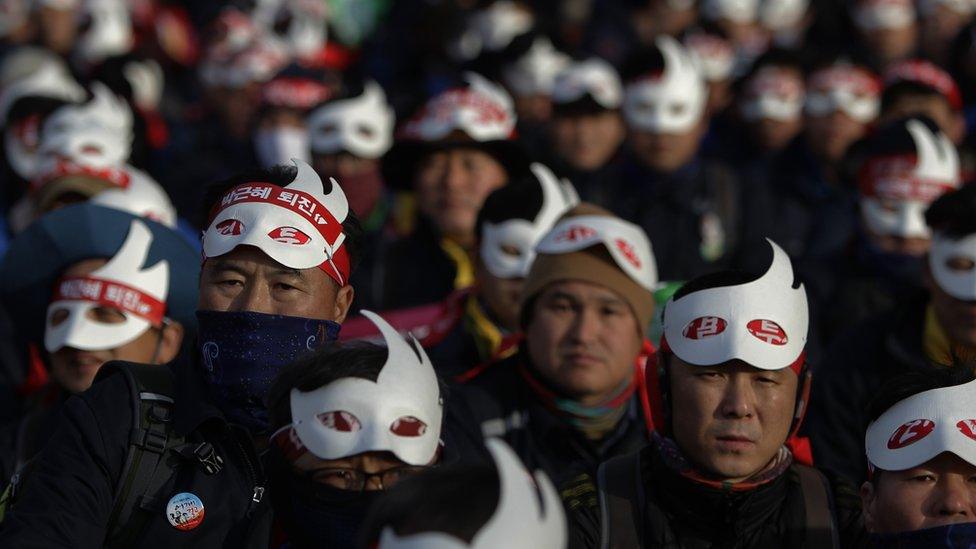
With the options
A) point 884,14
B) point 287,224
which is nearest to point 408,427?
point 287,224

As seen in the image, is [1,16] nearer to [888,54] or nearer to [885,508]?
[888,54]

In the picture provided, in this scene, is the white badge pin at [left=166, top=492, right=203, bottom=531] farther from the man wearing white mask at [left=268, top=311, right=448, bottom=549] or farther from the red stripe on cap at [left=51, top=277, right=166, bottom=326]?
the red stripe on cap at [left=51, top=277, right=166, bottom=326]

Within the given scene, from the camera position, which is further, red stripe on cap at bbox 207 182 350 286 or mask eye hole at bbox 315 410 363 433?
red stripe on cap at bbox 207 182 350 286

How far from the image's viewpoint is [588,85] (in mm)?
11328

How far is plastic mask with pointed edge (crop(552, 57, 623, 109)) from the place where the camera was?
11.3m

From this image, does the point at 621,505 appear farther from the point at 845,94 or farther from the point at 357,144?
the point at 845,94

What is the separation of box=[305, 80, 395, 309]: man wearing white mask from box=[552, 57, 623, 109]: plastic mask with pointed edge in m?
1.26

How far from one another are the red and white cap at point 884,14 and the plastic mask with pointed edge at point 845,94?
2.02 metres

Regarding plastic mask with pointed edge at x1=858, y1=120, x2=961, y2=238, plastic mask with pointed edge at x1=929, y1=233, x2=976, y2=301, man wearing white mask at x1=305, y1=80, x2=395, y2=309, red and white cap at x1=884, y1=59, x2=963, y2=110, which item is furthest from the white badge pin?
red and white cap at x1=884, y1=59, x2=963, y2=110

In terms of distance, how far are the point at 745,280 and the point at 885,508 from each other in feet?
2.83

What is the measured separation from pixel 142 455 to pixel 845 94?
26.6 ft

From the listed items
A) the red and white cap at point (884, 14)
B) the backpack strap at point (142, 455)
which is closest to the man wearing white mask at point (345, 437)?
the backpack strap at point (142, 455)

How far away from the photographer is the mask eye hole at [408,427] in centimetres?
432

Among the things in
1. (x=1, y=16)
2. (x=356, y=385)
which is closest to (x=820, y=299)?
(x=356, y=385)
